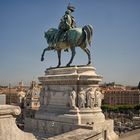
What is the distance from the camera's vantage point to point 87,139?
23.9 ft

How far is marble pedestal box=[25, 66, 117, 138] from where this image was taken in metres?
14.6

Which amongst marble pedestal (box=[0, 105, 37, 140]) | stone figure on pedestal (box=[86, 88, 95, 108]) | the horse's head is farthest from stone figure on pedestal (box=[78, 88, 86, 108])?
marble pedestal (box=[0, 105, 37, 140])

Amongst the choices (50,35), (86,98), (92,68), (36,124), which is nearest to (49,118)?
(36,124)

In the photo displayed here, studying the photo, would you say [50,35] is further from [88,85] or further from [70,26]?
[88,85]

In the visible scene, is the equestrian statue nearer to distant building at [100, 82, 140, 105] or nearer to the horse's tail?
the horse's tail

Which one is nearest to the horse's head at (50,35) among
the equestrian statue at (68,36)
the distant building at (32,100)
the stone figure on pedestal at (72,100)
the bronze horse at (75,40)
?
the equestrian statue at (68,36)

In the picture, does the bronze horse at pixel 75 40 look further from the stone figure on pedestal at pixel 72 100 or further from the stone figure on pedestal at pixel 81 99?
the stone figure on pedestal at pixel 72 100

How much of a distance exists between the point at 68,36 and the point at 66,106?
4.18 metres

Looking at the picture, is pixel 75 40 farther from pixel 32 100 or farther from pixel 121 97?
pixel 121 97

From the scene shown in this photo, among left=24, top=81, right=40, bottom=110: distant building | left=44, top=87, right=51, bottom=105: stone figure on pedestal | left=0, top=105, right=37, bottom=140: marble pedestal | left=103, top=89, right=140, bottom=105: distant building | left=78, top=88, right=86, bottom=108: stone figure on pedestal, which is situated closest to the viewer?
left=0, top=105, right=37, bottom=140: marble pedestal

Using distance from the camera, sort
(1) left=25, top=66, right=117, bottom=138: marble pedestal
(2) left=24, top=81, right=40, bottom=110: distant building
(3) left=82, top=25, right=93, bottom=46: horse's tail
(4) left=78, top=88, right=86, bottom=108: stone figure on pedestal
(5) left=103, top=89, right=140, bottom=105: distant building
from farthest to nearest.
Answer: (5) left=103, top=89, right=140, bottom=105: distant building
(2) left=24, top=81, right=40, bottom=110: distant building
(3) left=82, top=25, right=93, bottom=46: horse's tail
(4) left=78, top=88, right=86, bottom=108: stone figure on pedestal
(1) left=25, top=66, right=117, bottom=138: marble pedestal

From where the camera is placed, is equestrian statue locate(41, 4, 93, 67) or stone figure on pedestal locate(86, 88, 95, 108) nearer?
stone figure on pedestal locate(86, 88, 95, 108)

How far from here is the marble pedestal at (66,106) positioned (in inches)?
576

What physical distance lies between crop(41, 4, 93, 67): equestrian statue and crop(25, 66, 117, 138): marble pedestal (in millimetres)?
1077
